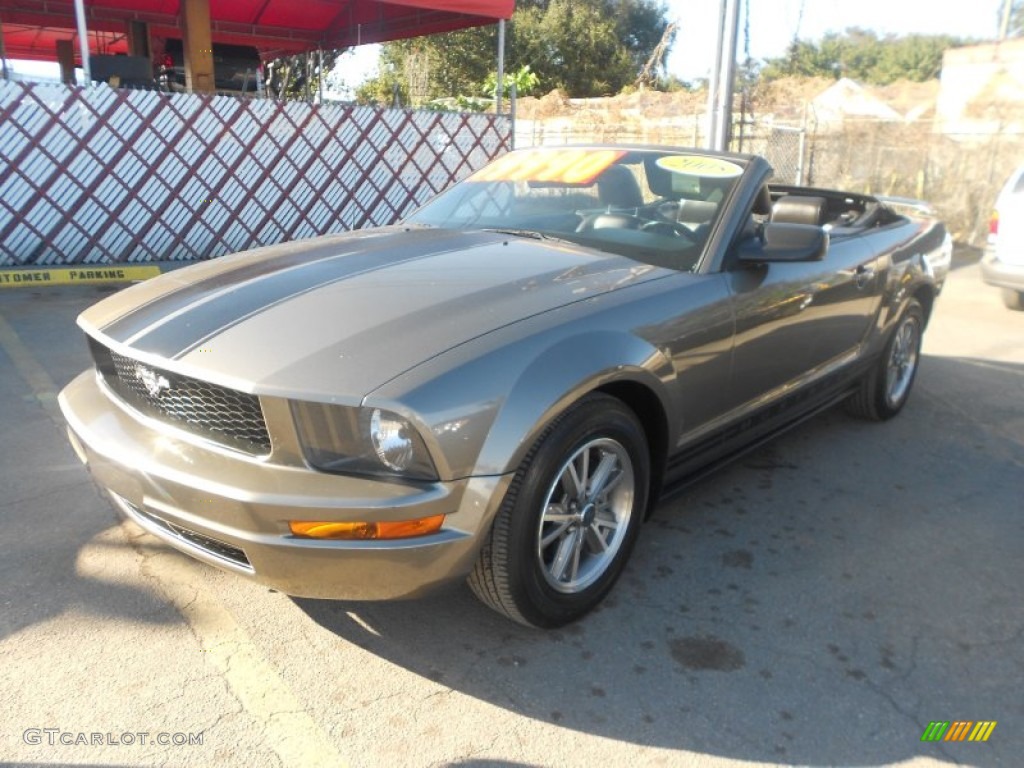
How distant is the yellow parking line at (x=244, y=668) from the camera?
2.18 m

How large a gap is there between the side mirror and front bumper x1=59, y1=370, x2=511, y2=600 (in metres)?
1.58

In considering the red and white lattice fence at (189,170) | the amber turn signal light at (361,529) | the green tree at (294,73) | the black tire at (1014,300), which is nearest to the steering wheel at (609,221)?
the amber turn signal light at (361,529)

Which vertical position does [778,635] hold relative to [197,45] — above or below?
below

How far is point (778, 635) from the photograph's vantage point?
272 centimetres

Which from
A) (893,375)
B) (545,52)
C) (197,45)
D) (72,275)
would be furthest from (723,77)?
(545,52)

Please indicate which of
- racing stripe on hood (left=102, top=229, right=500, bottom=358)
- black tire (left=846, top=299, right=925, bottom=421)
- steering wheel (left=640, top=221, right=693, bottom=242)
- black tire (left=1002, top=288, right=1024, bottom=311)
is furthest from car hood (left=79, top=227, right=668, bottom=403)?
black tire (left=1002, top=288, right=1024, bottom=311)

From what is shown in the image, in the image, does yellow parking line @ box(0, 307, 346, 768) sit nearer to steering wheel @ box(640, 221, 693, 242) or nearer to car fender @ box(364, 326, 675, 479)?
car fender @ box(364, 326, 675, 479)

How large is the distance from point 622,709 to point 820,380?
7.16ft

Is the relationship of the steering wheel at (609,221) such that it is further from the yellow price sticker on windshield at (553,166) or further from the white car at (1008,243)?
the white car at (1008,243)

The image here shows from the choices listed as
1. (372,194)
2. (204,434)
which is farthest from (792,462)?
(372,194)

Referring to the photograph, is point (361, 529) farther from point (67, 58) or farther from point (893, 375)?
point (67, 58)

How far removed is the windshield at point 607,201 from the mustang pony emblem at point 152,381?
1.66 metres

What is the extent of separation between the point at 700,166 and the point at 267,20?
545 inches

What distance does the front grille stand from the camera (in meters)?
2.26
